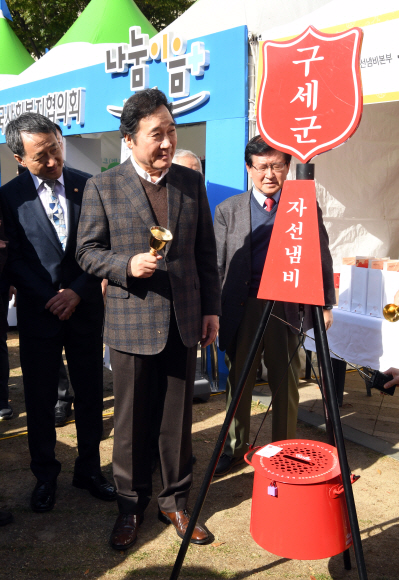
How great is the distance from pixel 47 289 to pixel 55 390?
22.9 inches

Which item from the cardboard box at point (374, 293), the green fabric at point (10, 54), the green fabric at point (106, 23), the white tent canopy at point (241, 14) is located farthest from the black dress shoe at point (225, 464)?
the green fabric at point (10, 54)

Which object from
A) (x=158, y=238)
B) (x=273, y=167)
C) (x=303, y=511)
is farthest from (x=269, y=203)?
(x=303, y=511)

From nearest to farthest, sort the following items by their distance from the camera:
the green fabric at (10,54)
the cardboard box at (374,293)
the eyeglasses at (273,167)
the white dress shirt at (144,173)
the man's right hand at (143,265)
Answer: the man's right hand at (143,265), the white dress shirt at (144,173), the eyeglasses at (273,167), the cardboard box at (374,293), the green fabric at (10,54)

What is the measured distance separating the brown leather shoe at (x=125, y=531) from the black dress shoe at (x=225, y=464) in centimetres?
82

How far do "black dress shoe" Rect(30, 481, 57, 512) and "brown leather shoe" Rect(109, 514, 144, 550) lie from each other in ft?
1.65

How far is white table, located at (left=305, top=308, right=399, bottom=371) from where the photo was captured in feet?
12.2

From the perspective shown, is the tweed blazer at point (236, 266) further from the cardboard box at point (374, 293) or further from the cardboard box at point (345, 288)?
the cardboard box at point (345, 288)

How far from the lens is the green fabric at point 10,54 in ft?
37.9

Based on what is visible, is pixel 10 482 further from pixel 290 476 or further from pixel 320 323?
pixel 320 323

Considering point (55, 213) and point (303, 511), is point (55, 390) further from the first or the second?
point (303, 511)

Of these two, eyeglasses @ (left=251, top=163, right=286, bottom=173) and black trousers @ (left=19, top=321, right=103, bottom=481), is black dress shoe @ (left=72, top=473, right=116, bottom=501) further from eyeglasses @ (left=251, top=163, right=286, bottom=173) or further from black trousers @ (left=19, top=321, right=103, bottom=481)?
eyeglasses @ (left=251, top=163, right=286, bottom=173)

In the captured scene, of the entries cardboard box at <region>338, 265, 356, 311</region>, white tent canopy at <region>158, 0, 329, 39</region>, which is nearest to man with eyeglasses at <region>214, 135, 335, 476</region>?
cardboard box at <region>338, 265, 356, 311</region>

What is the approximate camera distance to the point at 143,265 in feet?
7.63

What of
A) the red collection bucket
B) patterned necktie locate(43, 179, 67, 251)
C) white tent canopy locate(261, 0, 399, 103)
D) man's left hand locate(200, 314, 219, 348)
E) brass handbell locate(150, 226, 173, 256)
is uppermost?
white tent canopy locate(261, 0, 399, 103)
